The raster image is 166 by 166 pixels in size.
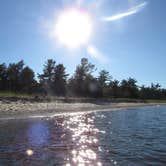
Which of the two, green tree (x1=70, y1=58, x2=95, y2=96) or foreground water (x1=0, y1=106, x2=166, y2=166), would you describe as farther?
green tree (x1=70, y1=58, x2=95, y2=96)

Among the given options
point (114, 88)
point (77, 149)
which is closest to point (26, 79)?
point (114, 88)

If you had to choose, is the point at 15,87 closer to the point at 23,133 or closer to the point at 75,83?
the point at 75,83

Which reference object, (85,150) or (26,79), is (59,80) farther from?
(85,150)

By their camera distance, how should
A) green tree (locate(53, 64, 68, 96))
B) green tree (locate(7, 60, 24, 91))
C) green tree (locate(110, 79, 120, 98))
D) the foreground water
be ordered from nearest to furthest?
the foreground water
green tree (locate(7, 60, 24, 91))
green tree (locate(53, 64, 68, 96))
green tree (locate(110, 79, 120, 98))

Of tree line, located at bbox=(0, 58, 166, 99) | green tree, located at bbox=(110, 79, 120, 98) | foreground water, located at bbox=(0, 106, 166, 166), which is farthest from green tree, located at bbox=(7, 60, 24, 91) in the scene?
foreground water, located at bbox=(0, 106, 166, 166)

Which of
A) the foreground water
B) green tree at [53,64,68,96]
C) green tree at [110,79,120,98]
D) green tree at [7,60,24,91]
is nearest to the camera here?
the foreground water

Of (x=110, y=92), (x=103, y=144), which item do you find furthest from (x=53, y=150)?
(x=110, y=92)

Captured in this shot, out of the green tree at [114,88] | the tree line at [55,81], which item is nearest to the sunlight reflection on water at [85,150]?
the tree line at [55,81]

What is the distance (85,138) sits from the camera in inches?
841

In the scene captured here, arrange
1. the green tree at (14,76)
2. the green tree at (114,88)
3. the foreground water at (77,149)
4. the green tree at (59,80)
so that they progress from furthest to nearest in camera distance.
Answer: the green tree at (114,88)
the green tree at (59,80)
the green tree at (14,76)
the foreground water at (77,149)

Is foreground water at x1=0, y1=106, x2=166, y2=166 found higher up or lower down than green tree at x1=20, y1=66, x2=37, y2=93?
lower down

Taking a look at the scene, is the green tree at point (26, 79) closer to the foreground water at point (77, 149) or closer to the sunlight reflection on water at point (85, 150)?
the foreground water at point (77, 149)

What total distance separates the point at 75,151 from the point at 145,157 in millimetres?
4047

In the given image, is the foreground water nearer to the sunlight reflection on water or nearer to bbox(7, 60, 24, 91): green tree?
the sunlight reflection on water
